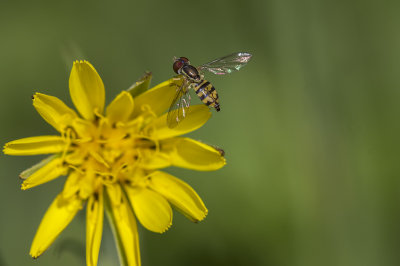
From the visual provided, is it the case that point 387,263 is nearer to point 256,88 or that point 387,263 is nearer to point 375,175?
point 375,175

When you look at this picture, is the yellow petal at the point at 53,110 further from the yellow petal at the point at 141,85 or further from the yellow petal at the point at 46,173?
the yellow petal at the point at 141,85

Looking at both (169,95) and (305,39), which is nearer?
(169,95)

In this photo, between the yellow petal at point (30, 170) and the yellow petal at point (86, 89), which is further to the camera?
the yellow petal at point (86, 89)

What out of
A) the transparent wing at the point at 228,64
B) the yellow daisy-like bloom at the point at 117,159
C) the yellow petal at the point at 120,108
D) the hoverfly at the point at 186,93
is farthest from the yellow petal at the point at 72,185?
the transparent wing at the point at 228,64

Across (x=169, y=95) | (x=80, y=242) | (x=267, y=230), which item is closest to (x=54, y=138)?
(x=169, y=95)

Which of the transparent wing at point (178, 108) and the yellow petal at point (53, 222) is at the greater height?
the transparent wing at point (178, 108)

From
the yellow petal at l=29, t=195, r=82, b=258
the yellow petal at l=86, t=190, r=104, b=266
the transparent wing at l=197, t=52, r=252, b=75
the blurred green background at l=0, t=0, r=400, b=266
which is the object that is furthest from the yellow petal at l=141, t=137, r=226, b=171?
the blurred green background at l=0, t=0, r=400, b=266

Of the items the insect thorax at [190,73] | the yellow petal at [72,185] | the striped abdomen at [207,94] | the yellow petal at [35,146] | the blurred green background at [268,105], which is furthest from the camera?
the blurred green background at [268,105]
